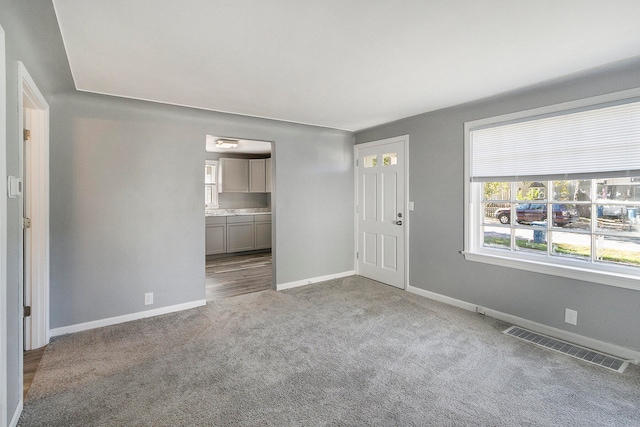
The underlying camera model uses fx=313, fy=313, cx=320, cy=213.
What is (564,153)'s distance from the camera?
2.83 metres

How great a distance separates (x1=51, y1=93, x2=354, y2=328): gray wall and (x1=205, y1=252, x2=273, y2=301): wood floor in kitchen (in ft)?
1.63

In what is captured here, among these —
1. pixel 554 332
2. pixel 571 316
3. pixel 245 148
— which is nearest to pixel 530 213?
pixel 571 316

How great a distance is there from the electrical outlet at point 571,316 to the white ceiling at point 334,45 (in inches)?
81.8

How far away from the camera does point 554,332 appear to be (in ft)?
9.57

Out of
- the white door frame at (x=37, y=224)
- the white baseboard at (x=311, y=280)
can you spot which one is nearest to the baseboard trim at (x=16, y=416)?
the white door frame at (x=37, y=224)

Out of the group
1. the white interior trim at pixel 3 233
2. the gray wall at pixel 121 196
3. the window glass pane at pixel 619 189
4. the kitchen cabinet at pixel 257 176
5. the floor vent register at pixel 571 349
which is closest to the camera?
the white interior trim at pixel 3 233

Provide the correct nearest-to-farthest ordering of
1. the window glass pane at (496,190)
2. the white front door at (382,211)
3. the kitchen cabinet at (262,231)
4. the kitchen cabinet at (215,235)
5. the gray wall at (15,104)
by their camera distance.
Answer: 1. the gray wall at (15,104)
2. the window glass pane at (496,190)
3. the white front door at (382,211)
4. the kitchen cabinet at (215,235)
5. the kitchen cabinet at (262,231)

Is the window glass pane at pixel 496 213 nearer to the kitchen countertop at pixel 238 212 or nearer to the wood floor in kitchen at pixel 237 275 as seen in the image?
the wood floor in kitchen at pixel 237 275

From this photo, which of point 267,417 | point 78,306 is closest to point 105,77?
point 78,306

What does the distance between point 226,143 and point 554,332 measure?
5670mm

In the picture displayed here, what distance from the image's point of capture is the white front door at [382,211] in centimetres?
441

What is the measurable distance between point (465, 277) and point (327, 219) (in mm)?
2131

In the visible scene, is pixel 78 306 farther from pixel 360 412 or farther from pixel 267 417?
pixel 360 412

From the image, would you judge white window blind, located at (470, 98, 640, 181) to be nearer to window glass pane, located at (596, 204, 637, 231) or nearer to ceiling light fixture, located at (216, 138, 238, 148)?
window glass pane, located at (596, 204, 637, 231)
